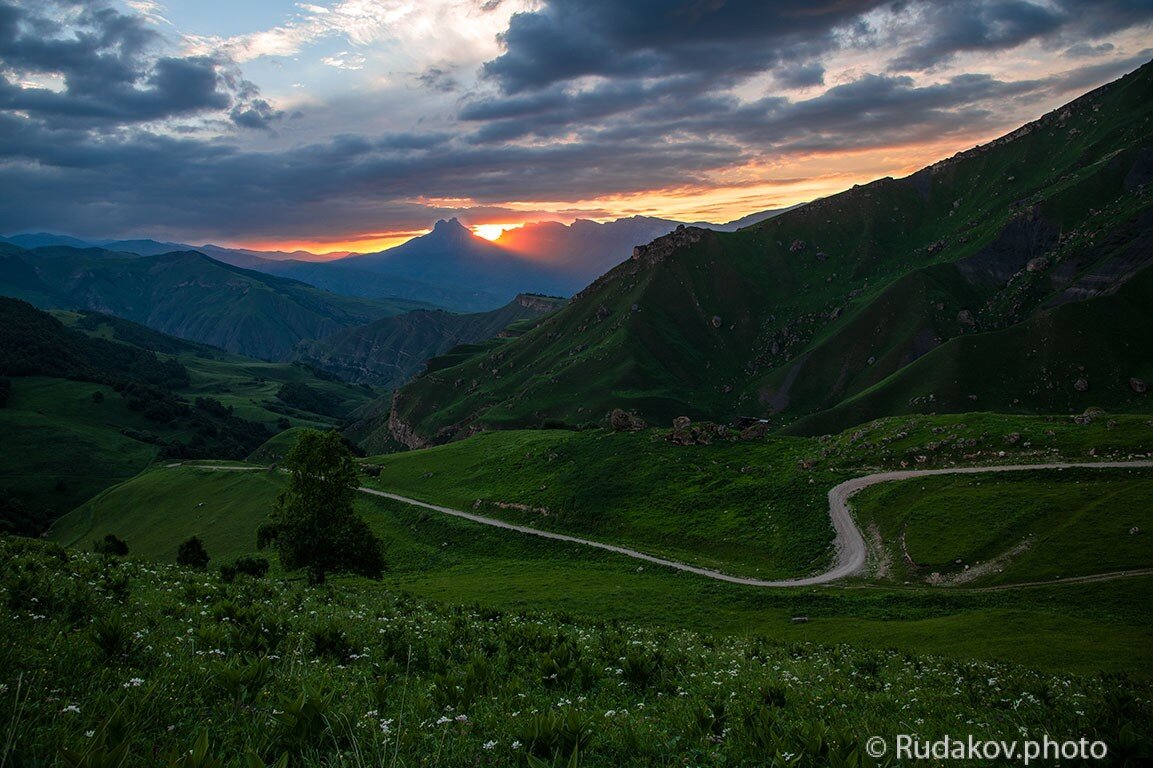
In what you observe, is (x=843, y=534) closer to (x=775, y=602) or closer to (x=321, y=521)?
(x=775, y=602)

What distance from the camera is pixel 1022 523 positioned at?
52406 mm

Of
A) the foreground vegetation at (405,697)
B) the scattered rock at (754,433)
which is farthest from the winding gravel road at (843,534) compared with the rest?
the foreground vegetation at (405,697)

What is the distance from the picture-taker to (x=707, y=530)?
216 ft

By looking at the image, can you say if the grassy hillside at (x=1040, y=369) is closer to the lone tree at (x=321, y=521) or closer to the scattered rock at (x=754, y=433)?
the scattered rock at (x=754, y=433)

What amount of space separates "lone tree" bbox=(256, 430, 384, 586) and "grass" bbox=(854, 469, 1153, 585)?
47.5m

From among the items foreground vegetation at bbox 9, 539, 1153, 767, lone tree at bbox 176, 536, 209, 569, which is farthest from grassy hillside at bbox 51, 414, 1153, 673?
foreground vegetation at bbox 9, 539, 1153, 767

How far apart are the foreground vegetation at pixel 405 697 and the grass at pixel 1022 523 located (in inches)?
1600

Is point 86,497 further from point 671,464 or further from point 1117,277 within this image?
point 1117,277

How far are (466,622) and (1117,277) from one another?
211m

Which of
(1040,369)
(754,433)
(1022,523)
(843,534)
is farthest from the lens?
(1040,369)

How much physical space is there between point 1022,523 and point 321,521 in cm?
6281

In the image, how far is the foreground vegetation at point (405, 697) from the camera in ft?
18.5

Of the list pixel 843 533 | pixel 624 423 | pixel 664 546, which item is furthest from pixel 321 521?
pixel 624 423

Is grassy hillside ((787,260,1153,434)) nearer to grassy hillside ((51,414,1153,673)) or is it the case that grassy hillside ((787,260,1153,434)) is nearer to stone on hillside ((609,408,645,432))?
stone on hillside ((609,408,645,432))
